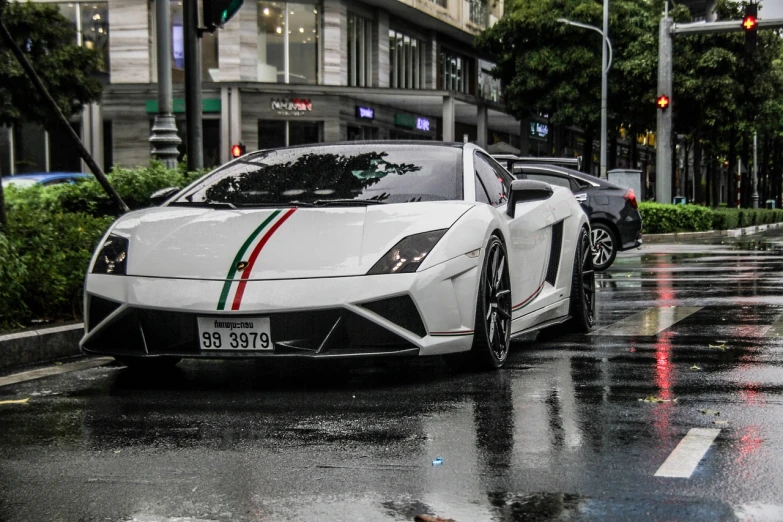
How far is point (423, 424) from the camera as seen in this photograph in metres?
5.36

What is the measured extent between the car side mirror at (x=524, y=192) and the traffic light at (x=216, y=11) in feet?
18.9

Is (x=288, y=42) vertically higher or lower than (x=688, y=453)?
higher

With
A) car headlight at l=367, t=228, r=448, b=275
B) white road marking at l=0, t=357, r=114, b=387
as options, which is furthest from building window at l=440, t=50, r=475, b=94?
car headlight at l=367, t=228, r=448, b=275

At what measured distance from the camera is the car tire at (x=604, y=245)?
17703 mm

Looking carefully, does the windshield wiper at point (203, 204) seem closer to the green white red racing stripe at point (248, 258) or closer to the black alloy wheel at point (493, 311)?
the green white red racing stripe at point (248, 258)

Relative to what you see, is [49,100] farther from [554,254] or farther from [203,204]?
[554,254]

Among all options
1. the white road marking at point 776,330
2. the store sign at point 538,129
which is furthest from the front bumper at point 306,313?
the store sign at point 538,129

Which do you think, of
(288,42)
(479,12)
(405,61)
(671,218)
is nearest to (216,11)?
(671,218)

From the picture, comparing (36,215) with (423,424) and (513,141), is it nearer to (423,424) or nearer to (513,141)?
(423,424)

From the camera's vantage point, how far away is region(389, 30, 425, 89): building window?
45.3 meters

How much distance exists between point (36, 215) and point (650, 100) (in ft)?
130

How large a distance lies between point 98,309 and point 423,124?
138 feet

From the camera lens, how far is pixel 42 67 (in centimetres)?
3247

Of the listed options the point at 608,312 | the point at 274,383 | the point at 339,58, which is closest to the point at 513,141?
the point at 339,58
